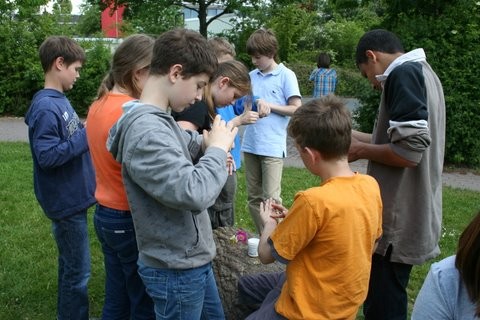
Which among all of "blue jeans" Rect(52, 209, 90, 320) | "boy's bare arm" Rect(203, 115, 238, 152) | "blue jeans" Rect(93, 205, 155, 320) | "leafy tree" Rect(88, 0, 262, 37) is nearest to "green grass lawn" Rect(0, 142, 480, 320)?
"blue jeans" Rect(52, 209, 90, 320)

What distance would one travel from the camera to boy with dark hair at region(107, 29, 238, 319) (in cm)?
212

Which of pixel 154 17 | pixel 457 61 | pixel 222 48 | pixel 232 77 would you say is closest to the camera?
pixel 232 77

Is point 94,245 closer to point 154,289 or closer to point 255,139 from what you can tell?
point 255,139

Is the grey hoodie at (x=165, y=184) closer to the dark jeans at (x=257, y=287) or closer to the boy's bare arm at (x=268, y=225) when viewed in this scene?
the boy's bare arm at (x=268, y=225)

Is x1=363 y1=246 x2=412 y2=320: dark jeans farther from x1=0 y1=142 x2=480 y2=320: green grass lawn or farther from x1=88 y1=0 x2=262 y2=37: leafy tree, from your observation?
x1=88 y1=0 x2=262 y2=37: leafy tree

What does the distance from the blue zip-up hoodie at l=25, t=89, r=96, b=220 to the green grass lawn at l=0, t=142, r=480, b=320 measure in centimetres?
112

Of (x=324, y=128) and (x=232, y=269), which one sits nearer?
(x=324, y=128)

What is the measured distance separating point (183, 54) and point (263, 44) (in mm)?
2930

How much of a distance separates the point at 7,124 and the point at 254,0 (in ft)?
28.3

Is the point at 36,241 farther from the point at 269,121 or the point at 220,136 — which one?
the point at 220,136

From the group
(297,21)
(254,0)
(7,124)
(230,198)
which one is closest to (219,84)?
(230,198)

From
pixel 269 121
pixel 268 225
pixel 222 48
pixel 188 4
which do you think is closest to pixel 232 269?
pixel 268 225

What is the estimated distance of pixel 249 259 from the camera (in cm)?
379

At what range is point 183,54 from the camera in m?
2.19
